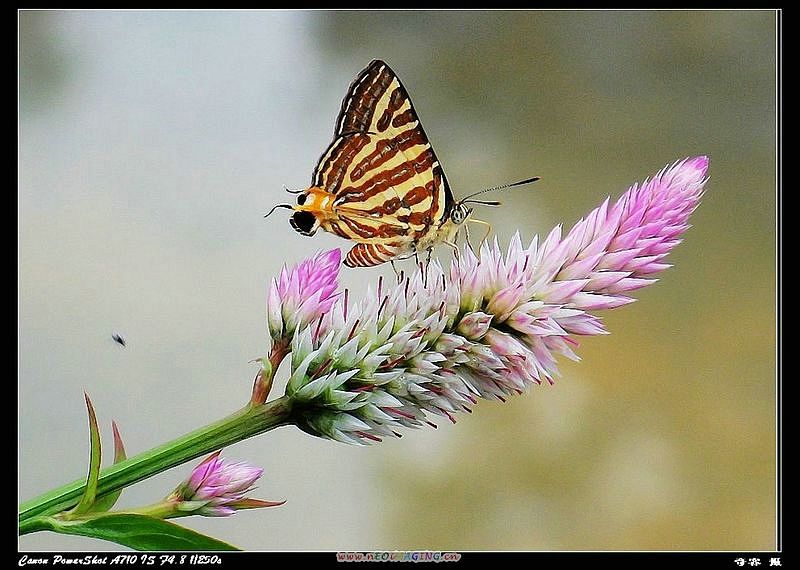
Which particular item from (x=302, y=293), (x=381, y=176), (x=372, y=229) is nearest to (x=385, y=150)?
(x=381, y=176)

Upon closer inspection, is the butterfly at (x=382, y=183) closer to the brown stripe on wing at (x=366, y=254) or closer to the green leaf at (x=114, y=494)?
the brown stripe on wing at (x=366, y=254)

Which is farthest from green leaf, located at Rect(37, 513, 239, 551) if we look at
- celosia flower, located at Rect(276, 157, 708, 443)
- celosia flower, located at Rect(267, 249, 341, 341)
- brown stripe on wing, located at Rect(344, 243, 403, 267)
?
brown stripe on wing, located at Rect(344, 243, 403, 267)

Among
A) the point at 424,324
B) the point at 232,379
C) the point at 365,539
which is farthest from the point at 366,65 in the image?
the point at 365,539

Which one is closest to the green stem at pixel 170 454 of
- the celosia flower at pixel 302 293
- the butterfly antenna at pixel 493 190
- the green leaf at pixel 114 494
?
the green leaf at pixel 114 494

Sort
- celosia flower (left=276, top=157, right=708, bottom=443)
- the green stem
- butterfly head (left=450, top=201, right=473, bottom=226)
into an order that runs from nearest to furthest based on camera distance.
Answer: celosia flower (left=276, top=157, right=708, bottom=443) < the green stem < butterfly head (left=450, top=201, right=473, bottom=226)

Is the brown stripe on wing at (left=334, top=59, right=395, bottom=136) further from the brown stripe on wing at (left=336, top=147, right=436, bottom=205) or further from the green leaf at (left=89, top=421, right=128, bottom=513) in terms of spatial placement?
the green leaf at (left=89, top=421, right=128, bottom=513)

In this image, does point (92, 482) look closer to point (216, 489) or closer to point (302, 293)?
point (216, 489)
